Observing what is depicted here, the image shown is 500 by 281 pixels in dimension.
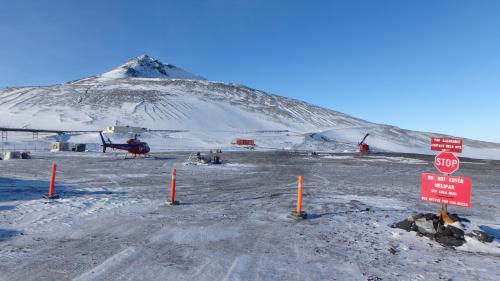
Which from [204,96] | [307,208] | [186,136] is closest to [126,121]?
[186,136]

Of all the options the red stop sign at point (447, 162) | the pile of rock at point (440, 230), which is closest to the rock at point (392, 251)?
the pile of rock at point (440, 230)

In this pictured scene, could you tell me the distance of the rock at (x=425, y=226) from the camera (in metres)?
9.20

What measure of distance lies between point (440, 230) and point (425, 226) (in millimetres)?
385

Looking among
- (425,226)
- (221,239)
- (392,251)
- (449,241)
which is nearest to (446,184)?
(425,226)

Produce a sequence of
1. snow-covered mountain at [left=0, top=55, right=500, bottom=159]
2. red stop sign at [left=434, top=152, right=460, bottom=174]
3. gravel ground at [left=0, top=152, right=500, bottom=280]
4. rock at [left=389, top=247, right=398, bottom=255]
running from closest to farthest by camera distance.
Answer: gravel ground at [left=0, top=152, right=500, bottom=280], rock at [left=389, top=247, right=398, bottom=255], red stop sign at [left=434, top=152, right=460, bottom=174], snow-covered mountain at [left=0, top=55, right=500, bottom=159]

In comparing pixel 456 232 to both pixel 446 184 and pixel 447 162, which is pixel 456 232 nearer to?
pixel 446 184

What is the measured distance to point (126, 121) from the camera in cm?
9781

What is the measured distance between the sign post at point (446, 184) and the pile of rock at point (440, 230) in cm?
30

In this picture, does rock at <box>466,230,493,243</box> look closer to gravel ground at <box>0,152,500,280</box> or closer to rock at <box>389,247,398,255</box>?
gravel ground at <box>0,152,500,280</box>

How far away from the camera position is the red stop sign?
954cm

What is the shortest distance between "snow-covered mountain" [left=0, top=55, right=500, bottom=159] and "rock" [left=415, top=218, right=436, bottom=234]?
6137cm

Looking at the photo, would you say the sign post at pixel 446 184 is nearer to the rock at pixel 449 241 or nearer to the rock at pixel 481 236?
Result: the rock at pixel 481 236

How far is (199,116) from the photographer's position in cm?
11350

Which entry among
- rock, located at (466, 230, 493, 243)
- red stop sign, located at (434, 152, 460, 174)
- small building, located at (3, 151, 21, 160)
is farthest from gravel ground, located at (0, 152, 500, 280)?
small building, located at (3, 151, 21, 160)
